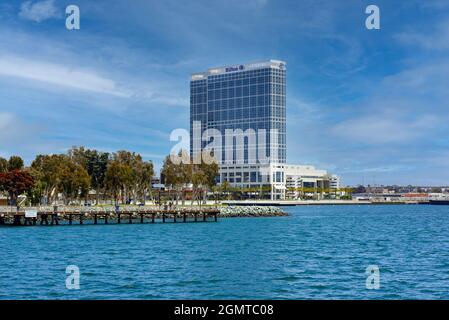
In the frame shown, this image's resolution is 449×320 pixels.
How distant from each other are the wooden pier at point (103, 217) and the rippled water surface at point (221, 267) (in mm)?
26406

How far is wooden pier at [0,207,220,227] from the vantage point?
101m

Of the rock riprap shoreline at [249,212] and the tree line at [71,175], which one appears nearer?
the tree line at [71,175]

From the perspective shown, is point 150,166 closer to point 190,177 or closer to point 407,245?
point 190,177

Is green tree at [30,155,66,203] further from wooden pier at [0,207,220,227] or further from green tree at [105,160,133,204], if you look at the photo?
wooden pier at [0,207,220,227]

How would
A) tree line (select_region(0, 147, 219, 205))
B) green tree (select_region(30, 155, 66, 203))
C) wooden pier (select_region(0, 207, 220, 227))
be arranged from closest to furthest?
wooden pier (select_region(0, 207, 220, 227))
tree line (select_region(0, 147, 219, 205))
green tree (select_region(30, 155, 66, 203))

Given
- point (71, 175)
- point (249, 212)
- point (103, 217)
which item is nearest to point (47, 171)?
point (71, 175)

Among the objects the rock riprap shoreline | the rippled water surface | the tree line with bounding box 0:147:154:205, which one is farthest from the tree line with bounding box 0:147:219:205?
the rippled water surface

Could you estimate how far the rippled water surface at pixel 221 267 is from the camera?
34500 mm

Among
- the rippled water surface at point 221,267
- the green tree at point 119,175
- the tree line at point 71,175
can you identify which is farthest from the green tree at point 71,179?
the rippled water surface at point 221,267

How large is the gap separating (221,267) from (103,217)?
240ft

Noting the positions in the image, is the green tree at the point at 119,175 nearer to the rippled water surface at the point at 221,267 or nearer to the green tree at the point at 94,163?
the green tree at the point at 94,163

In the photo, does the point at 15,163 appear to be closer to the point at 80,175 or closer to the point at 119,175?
the point at 80,175

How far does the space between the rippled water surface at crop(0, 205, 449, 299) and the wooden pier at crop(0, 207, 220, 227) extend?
2641 cm
